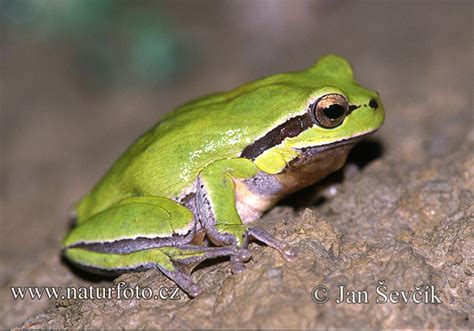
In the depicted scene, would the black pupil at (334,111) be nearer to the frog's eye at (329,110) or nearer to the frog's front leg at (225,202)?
the frog's eye at (329,110)

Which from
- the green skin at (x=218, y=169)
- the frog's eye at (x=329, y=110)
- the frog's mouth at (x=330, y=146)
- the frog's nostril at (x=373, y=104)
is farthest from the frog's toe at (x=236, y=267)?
the frog's nostril at (x=373, y=104)

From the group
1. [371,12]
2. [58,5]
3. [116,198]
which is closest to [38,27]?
[58,5]

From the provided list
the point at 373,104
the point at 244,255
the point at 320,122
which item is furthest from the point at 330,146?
the point at 244,255

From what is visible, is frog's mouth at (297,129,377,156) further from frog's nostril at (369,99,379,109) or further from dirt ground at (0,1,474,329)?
dirt ground at (0,1,474,329)

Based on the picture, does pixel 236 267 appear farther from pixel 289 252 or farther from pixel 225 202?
pixel 225 202

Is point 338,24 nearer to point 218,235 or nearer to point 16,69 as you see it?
point 16,69

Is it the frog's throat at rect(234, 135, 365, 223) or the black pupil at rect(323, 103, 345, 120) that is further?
the frog's throat at rect(234, 135, 365, 223)

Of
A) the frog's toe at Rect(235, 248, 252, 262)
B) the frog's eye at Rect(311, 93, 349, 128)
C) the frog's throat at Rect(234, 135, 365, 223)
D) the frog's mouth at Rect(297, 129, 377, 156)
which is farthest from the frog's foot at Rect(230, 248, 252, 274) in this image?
the frog's eye at Rect(311, 93, 349, 128)

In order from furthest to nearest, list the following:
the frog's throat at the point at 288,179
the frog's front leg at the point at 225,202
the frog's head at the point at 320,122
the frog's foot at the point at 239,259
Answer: the frog's throat at the point at 288,179
the frog's head at the point at 320,122
the frog's front leg at the point at 225,202
the frog's foot at the point at 239,259
